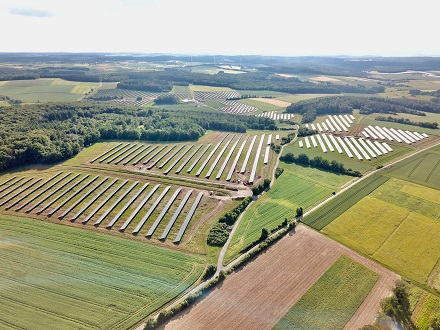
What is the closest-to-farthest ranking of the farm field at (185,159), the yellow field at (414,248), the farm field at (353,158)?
the yellow field at (414,248) → the farm field at (185,159) → the farm field at (353,158)

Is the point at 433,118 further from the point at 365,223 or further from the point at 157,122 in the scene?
the point at 157,122

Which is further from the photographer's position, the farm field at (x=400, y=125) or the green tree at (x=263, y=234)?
→ the farm field at (x=400, y=125)

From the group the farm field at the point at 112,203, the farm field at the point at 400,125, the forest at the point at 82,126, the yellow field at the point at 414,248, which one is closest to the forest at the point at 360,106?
the farm field at the point at 400,125

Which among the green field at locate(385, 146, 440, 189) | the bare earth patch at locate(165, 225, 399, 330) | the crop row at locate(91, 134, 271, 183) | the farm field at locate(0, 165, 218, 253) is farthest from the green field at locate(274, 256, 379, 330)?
the green field at locate(385, 146, 440, 189)

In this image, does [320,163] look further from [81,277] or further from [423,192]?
[81,277]

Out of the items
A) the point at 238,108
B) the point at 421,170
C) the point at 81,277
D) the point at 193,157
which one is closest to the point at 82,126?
the point at 193,157

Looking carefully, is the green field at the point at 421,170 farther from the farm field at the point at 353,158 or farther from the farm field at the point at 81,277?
the farm field at the point at 81,277
